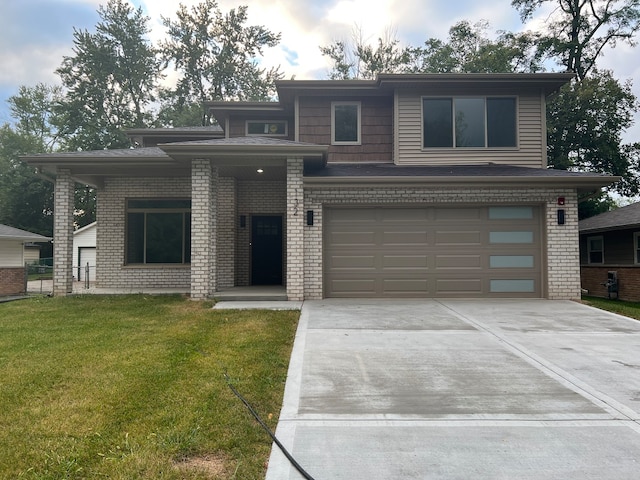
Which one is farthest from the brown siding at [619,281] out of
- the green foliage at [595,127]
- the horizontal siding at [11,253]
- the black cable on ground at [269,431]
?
the horizontal siding at [11,253]

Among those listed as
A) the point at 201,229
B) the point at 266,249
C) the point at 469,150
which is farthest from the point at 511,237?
the point at 201,229

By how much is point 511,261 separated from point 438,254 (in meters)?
1.70

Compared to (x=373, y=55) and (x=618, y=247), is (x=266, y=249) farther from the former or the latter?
(x=373, y=55)

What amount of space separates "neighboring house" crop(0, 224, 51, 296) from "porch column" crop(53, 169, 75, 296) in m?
5.64

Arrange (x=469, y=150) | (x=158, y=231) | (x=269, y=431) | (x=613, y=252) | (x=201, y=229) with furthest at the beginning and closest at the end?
1. (x=613, y=252)
2. (x=158, y=231)
3. (x=469, y=150)
4. (x=201, y=229)
5. (x=269, y=431)

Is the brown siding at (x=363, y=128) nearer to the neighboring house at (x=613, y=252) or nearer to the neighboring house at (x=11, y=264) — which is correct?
the neighboring house at (x=613, y=252)

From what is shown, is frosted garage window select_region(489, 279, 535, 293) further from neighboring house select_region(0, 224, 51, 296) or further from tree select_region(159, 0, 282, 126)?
tree select_region(159, 0, 282, 126)

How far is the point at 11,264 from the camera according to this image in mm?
14156

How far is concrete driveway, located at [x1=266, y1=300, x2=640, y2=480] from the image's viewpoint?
2.76 m

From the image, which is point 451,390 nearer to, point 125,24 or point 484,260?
point 484,260

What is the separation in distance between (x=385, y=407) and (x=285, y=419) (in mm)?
919

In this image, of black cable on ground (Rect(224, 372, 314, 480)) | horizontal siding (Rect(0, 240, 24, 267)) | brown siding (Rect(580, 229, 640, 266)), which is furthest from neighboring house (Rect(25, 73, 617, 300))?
horizontal siding (Rect(0, 240, 24, 267))

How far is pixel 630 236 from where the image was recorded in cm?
1334

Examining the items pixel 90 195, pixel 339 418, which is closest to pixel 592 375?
pixel 339 418
